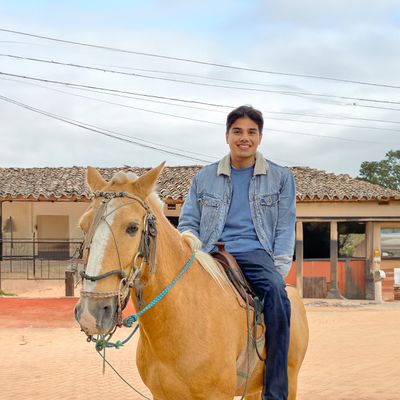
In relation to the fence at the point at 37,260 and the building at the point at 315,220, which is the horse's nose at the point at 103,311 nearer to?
the building at the point at 315,220

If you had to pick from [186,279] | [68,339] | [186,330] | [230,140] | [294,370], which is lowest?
[68,339]

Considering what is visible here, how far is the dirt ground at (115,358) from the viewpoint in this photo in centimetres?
779

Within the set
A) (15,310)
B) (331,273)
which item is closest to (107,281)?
(15,310)

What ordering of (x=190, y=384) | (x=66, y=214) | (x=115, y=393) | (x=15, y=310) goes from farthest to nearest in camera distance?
(x=66, y=214)
(x=15, y=310)
(x=115, y=393)
(x=190, y=384)

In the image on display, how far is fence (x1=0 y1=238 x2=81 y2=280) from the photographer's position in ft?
66.8

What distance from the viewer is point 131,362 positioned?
32.1ft

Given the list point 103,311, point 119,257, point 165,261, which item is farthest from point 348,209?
point 103,311

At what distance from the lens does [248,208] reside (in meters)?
3.87

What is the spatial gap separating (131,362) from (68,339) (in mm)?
3059

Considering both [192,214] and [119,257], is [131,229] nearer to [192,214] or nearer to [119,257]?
[119,257]

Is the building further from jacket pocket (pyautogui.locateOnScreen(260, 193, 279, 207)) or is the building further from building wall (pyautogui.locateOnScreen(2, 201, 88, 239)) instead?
jacket pocket (pyautogui.locateOnScreen(260, 193, 279, 207))

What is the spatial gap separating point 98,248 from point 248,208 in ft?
4.89

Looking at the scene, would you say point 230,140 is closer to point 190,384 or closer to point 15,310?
point 190,384

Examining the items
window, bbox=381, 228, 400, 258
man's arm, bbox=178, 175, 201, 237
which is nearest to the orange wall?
window, bbox=381, 228, 400, 258
